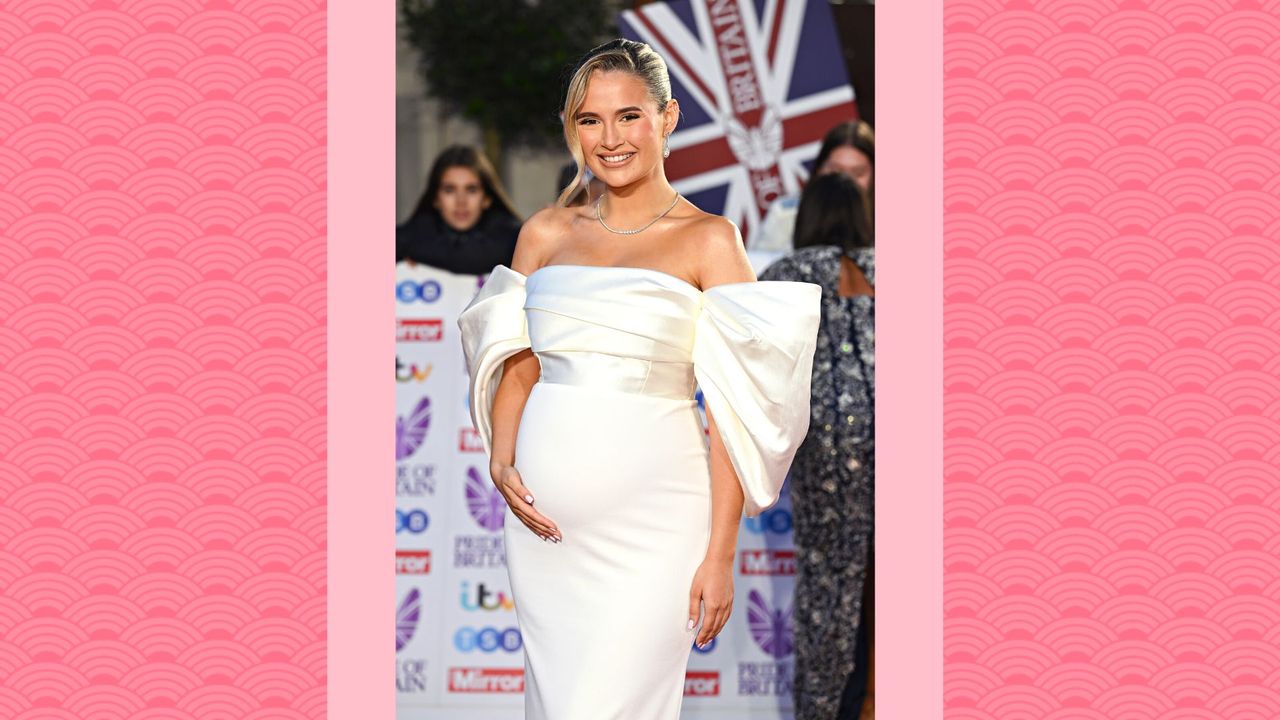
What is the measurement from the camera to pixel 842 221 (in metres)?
4.95

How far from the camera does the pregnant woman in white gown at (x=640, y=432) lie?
2.93 metres

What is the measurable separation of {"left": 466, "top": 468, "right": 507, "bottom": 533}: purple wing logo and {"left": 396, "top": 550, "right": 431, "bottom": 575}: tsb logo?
0.24 metres

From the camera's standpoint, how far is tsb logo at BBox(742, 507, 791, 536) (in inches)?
208

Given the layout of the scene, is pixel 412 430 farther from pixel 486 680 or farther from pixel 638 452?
pixel 638 452

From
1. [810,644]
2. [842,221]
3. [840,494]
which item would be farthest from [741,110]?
[810,644]

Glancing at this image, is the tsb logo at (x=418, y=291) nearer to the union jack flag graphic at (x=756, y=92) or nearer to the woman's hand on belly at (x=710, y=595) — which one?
the union jack flag graphic at (x=756, y=92)

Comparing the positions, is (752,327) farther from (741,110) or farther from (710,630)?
(741,110)

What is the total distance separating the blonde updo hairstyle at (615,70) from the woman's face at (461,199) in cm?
256

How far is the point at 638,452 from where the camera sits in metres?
2.95

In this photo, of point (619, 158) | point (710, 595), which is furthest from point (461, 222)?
point (710, 595)

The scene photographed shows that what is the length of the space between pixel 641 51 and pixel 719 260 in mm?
487

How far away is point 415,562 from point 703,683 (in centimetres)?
122

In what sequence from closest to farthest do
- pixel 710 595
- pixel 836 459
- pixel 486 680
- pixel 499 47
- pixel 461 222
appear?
pixel 710 595 < pixel 836 459 < pixel 486 680 < pixel 461 222 < pixel 499 47

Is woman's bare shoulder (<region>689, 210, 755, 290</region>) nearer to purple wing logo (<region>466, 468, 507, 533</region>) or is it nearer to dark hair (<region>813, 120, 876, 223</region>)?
dark hair (<region>813, 120, 876, 223</region>)
